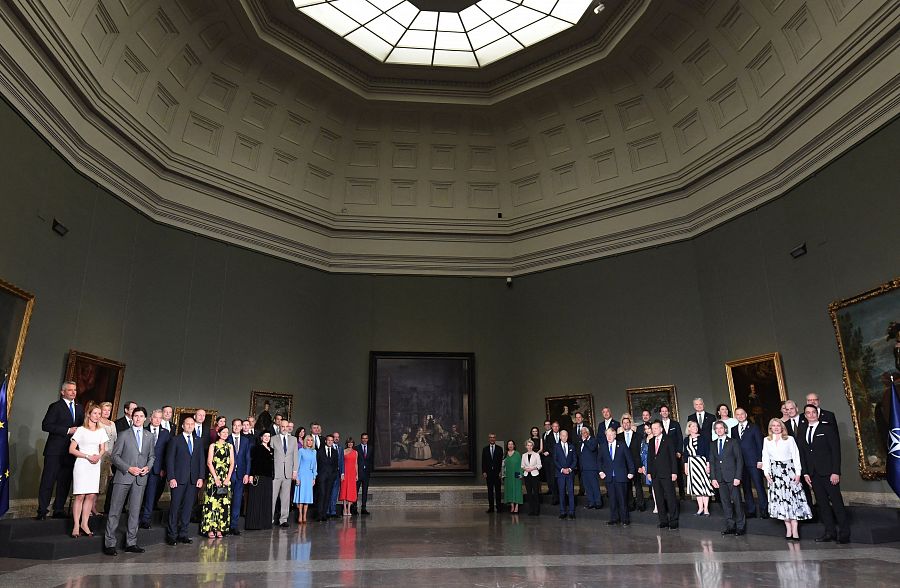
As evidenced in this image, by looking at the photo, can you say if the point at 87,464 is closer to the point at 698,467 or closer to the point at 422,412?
the point at 422,412

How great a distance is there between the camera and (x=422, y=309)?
708 inches

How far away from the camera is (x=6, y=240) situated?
971 cm

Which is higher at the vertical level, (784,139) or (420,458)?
(784,139)

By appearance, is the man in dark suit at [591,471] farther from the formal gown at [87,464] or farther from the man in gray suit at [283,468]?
the formal gown at [87,464]

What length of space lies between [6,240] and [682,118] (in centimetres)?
1507

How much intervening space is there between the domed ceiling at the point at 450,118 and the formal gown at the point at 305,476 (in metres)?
6.35

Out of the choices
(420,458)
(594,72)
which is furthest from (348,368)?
(594,72)

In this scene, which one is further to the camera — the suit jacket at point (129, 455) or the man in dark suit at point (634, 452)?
the man in dark suit at point (634, 452)

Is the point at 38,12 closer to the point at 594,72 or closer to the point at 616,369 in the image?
the point at 594,72

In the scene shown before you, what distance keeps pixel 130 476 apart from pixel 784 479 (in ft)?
31.2

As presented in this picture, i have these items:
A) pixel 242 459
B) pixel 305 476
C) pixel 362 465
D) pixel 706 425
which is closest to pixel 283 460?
pixel 305 476

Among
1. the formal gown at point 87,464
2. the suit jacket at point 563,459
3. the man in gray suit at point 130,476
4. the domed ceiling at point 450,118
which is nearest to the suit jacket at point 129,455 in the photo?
the man in gray suit at point 130,476

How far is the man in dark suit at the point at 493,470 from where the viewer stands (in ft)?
50.1

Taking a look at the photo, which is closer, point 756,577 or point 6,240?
point 756,577
